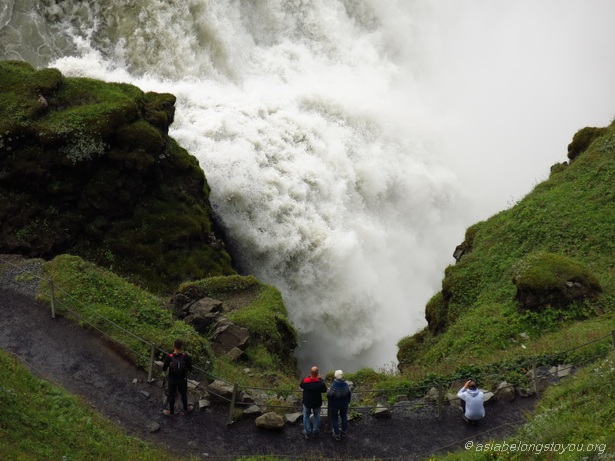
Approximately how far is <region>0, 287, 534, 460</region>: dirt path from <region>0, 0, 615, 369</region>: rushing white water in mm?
13009

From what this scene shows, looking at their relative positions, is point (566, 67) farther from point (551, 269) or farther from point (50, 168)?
point (50, 168)

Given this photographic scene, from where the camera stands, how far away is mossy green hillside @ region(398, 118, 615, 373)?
18.1 meters

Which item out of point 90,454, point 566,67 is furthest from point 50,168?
point 566,67

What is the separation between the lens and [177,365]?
13547 millimetres

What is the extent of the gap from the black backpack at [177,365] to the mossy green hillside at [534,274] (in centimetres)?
678

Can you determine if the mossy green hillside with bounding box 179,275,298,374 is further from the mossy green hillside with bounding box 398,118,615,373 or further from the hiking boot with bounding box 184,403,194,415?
the mossy green hillside with bounding box 398,118,615,373

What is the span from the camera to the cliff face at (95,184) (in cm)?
2064

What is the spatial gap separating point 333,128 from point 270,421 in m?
23.2

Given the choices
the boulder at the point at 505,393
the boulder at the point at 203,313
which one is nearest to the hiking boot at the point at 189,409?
the boulder at the point at 203,313

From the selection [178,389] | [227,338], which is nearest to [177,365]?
[178,389]

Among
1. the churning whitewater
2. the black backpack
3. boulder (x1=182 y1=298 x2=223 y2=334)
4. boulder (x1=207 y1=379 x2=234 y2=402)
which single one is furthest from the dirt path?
the churning whitewater

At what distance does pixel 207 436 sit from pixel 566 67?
49.5 meters

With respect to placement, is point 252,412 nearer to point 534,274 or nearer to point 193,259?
point 534,274

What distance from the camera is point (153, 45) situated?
34469 mm
